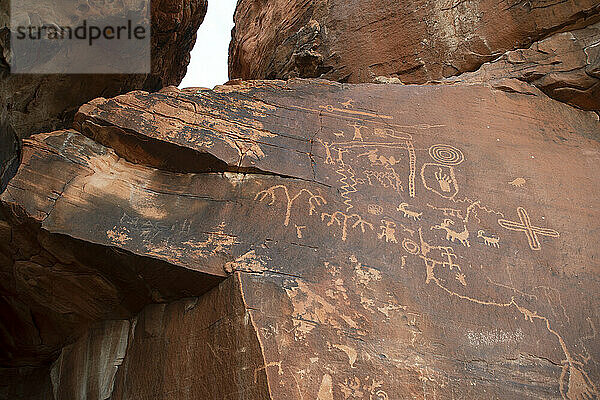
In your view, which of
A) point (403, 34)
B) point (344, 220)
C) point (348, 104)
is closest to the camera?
point (344, 220)

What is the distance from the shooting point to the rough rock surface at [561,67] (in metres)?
5.01

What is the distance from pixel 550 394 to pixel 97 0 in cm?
548

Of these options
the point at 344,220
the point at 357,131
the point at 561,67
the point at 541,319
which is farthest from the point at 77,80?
the point at 541,319

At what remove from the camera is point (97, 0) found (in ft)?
19.0

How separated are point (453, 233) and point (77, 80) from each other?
4414 millimetres

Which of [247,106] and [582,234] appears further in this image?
Result: [247,106]

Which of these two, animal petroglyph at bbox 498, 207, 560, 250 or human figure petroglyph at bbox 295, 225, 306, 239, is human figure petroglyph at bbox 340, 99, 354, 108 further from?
animal petroglyph at bbox 498, 207, 560, 250

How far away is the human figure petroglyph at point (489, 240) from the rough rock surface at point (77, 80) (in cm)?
447

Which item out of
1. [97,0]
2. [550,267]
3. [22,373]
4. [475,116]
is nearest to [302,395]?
[550,267]

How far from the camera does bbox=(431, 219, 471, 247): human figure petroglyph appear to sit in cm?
385

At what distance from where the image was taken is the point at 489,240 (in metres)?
3.89

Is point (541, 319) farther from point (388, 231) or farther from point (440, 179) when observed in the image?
point (440, 179)

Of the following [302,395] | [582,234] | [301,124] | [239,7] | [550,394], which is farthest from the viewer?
[239,7]

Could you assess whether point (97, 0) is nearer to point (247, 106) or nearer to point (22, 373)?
point (247, 106)
